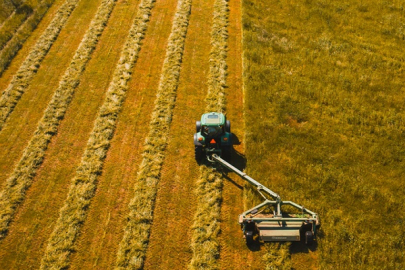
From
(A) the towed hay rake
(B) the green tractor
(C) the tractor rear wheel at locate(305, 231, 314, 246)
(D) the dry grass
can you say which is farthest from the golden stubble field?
(C) the tractor rear wheel at locate(305, 231, 314, 246)

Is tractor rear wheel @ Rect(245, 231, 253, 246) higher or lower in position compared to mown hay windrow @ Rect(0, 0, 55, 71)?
lower

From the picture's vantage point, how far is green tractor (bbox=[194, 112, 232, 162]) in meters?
12.7

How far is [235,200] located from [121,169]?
5.21m

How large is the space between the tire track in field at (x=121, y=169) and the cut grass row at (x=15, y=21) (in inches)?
388

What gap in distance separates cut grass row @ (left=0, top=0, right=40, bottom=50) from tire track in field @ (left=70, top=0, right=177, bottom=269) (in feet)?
32.3

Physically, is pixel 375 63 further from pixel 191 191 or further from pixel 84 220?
pixel 84 220

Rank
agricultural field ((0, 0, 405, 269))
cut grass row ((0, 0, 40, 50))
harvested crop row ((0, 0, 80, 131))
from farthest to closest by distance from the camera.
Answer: cut grass row ((0, 0, 40, 50)) → harvested crop row ((0, 0, 80, 131)) → agricultural field ((0, 0, 405, 269))

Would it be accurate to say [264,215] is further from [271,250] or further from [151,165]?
[151,165]

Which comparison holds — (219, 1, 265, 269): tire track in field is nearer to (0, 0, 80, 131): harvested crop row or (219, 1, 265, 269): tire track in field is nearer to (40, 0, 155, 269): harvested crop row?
(40, 0, 155, 269): harvested crop row

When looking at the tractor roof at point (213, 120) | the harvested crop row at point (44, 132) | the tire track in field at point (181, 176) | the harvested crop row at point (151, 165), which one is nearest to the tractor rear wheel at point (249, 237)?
the tire track in field at point (181, 176)

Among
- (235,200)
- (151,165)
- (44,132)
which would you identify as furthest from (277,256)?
(44,132)

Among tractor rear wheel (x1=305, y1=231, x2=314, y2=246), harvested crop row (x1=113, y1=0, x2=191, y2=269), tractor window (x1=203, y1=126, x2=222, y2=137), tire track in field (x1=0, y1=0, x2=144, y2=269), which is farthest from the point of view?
tractor window (x1=203, y1=126, x2=222, y2=137)

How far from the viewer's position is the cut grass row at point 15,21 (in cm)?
2165

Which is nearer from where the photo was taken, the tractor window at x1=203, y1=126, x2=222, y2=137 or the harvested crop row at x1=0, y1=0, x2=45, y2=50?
the tractor window at x1=203, y1=126, x2=222, y2=137
